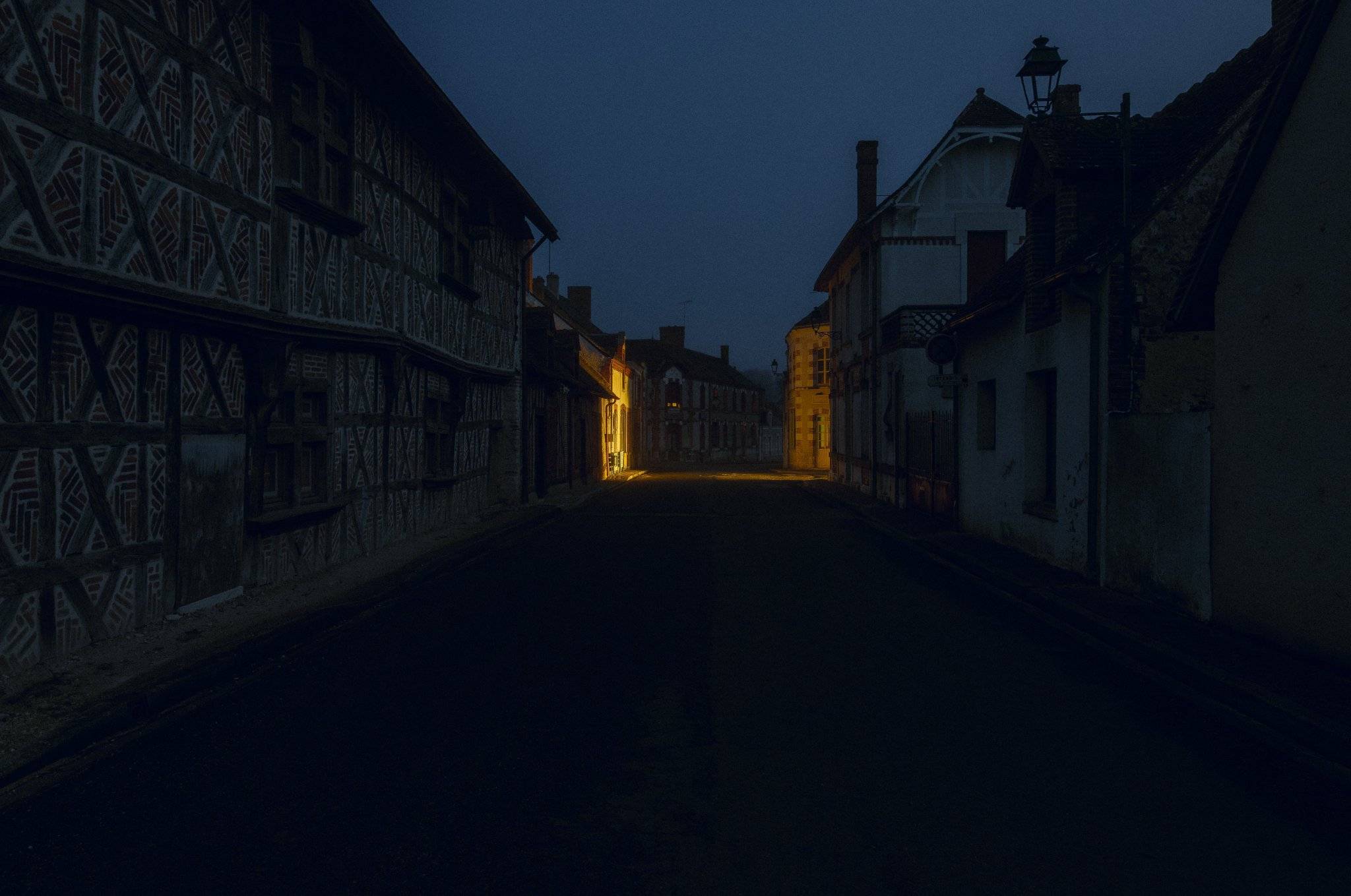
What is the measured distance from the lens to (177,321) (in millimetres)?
7586

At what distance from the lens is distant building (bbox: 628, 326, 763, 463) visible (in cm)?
6462

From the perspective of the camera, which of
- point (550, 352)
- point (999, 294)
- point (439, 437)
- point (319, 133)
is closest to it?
point (319, 133)

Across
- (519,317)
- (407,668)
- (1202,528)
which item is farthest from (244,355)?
(519,317)

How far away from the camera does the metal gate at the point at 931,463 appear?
17984 millimetres

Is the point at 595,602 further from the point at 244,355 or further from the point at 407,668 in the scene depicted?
the point at 244,355

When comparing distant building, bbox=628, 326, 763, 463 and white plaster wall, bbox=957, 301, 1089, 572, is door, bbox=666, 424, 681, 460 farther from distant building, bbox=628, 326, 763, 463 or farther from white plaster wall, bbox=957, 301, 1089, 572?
white plaster wall, bbox=957, 301, 1089, 572

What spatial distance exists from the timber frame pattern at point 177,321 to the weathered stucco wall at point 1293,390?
826cm

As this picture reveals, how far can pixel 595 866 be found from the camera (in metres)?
3.52

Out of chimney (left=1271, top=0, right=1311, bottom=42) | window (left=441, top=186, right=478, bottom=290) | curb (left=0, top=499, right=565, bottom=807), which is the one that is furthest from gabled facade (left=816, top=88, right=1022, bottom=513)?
curb (left=0, top=499, right=565, bottom=807)

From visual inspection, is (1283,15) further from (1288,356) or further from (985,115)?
(985,115)

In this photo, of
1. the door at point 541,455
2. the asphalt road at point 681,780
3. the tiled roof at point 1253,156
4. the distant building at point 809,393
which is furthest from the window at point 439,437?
the distant building at point 809,393

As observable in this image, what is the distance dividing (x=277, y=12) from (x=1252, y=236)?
926 cm

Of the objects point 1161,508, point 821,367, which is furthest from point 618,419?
point 1161,508

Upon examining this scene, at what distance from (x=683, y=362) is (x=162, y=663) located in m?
61.1
